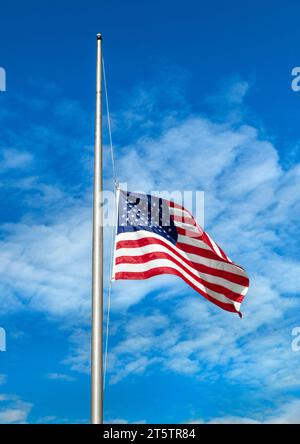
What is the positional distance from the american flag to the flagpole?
1.78 m

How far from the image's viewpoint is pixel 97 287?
19.0 m

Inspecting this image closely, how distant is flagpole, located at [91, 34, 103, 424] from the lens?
1762 cm

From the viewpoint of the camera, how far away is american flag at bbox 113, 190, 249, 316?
2169 cm

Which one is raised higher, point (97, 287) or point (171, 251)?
point (171, 251)

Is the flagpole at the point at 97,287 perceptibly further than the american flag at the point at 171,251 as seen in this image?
No

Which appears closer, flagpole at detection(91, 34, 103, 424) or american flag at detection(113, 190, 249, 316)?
flagpole at detection(91, 34, 103, 424)

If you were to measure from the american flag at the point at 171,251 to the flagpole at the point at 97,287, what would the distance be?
5.85ft

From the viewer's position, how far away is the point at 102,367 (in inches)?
717

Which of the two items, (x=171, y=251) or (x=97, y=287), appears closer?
(x=97, y=287)

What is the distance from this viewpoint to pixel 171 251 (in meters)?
22.5

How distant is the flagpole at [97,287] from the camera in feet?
57.8

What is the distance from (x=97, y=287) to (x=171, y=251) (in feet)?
13.7
